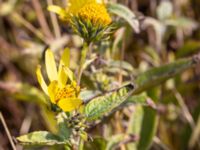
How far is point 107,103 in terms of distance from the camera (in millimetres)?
822

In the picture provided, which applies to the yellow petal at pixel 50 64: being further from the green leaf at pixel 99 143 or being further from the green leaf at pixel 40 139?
the green leaf at pixel 99 143

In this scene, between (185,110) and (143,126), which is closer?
(143,126)

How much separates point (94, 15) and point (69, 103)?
181 mm

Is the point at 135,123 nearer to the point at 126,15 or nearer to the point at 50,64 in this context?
the point at 126,15

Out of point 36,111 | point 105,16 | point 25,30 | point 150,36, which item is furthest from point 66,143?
point 25,30

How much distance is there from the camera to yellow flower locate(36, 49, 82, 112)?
2.48 ft

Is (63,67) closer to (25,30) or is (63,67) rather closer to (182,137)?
(182,137)

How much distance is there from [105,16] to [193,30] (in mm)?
912

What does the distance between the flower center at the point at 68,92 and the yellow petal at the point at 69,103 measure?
3cm

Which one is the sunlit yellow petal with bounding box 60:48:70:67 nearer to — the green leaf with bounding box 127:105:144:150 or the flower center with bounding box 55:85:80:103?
the flower center with bounding box 55:85:80:103

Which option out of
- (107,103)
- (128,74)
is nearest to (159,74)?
(128,74)

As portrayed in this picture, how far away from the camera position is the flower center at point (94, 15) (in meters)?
0.84

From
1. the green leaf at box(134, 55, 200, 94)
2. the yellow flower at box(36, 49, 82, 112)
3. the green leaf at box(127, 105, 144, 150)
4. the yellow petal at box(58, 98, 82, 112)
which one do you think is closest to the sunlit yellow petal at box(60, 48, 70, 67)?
the yellow flower at box(36, 49, 82, 112)

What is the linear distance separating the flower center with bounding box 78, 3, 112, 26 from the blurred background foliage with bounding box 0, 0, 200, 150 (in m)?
0.18
